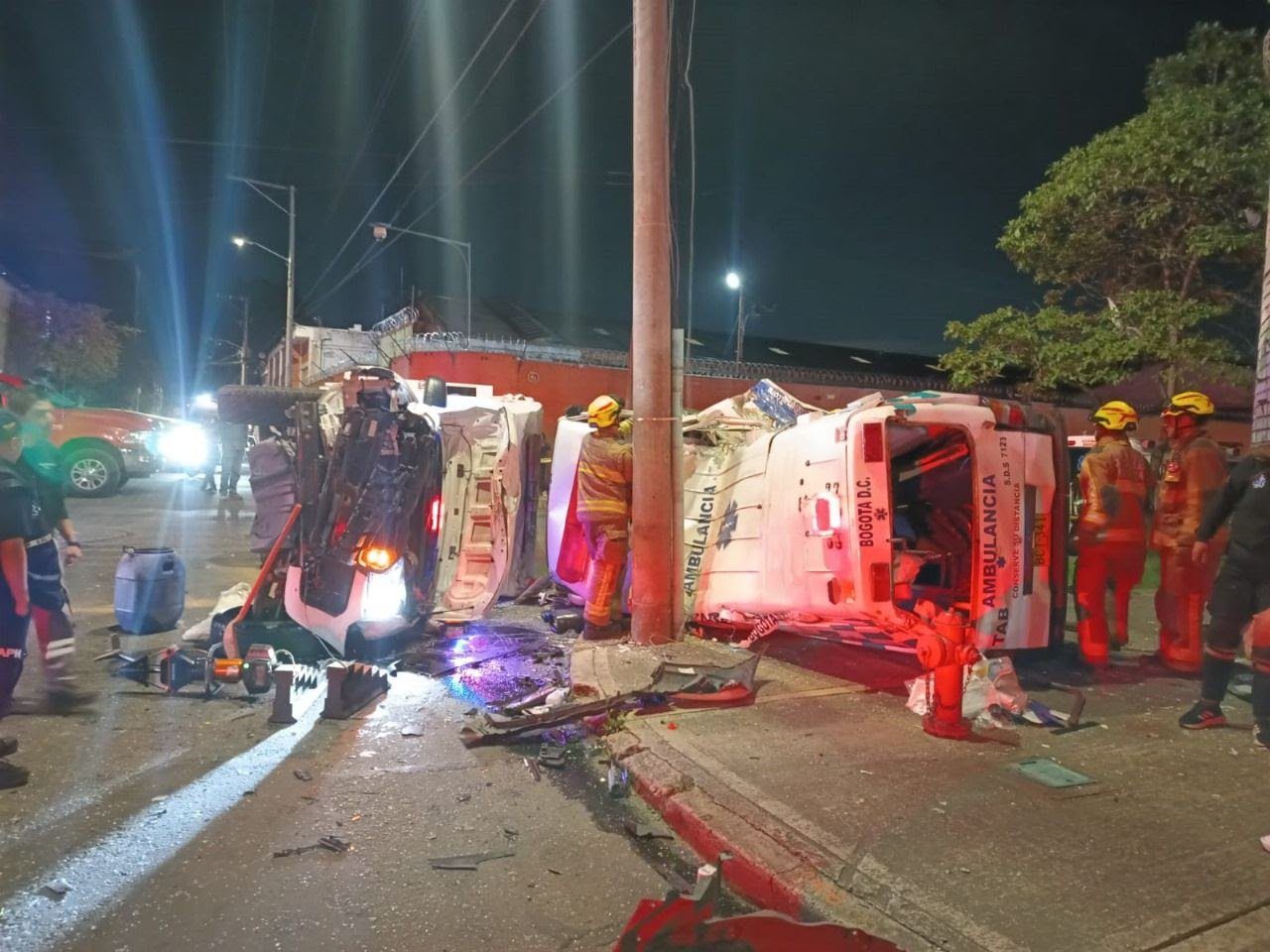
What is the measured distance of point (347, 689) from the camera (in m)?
4.85

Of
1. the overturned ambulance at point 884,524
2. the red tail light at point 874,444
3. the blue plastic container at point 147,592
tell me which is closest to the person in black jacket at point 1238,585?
the overturned ambulance at point 884,524

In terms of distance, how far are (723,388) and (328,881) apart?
22.5 meters

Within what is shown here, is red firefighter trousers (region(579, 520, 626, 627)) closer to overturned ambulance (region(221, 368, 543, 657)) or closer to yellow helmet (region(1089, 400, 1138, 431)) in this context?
overturned ambulance (region(221, 368, 543, 657))

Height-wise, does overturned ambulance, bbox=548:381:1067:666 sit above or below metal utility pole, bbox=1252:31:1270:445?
below

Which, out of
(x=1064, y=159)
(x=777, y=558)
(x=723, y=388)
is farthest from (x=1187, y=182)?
(x=723, y=388)

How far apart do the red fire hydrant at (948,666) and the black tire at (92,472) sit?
15.1 m

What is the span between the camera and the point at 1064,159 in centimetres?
1105

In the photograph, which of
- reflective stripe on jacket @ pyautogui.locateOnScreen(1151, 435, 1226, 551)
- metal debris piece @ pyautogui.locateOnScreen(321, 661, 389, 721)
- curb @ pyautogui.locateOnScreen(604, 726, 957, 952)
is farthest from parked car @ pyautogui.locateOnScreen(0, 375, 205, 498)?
reflective stripe on jacket @ pyautogui.locateOnScreen(1151, 435, 1226, 551)

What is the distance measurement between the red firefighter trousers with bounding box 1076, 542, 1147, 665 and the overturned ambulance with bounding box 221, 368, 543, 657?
185 inches

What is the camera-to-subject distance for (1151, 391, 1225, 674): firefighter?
217 inches

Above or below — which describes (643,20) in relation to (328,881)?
above

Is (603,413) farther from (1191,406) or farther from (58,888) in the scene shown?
(58,888)

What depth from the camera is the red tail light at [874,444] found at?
4570 mm

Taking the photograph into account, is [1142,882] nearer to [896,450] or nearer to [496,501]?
[896,450]
